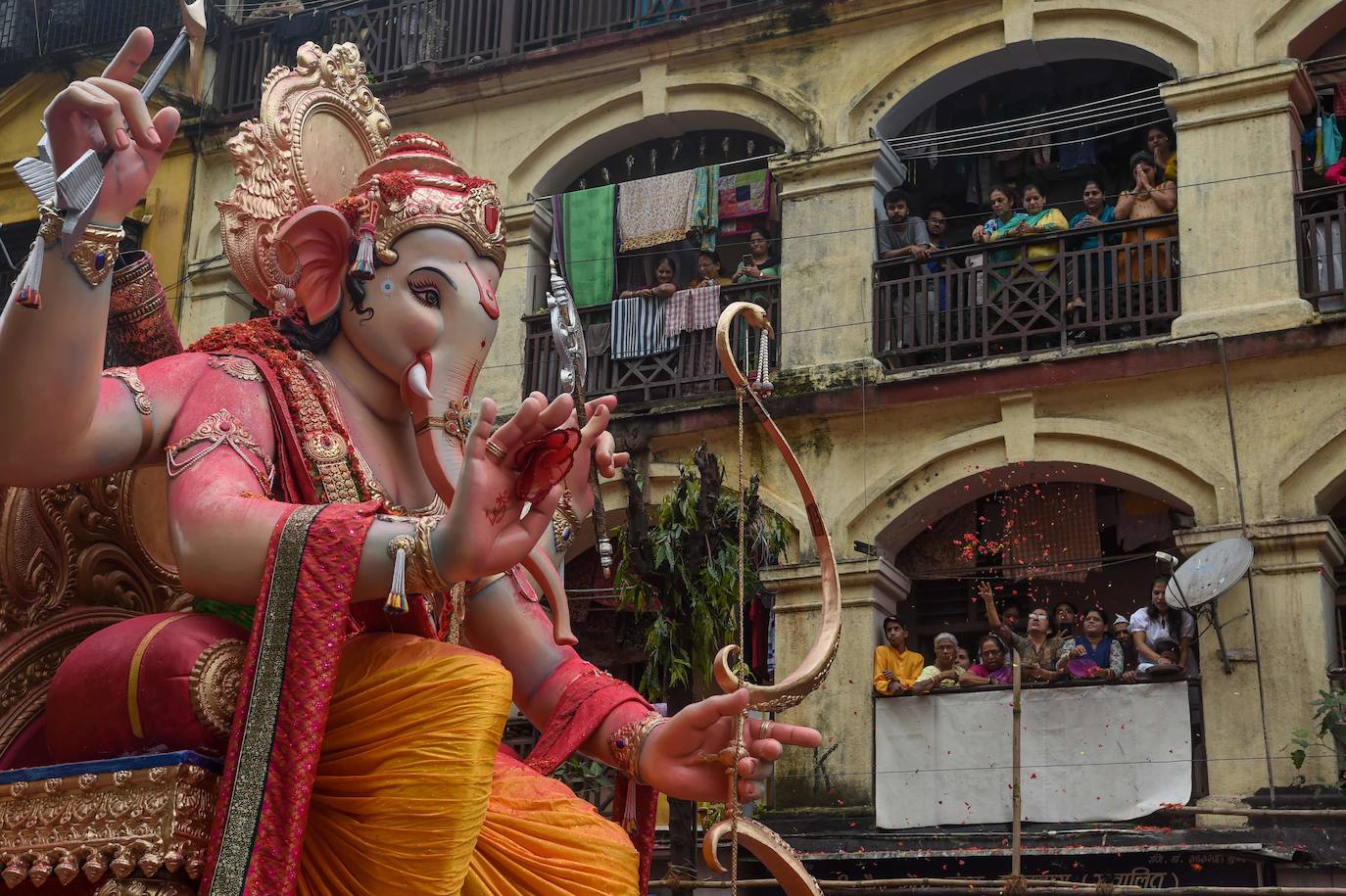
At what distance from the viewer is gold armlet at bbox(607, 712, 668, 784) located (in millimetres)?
4570

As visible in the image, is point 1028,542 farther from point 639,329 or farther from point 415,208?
point 415,208

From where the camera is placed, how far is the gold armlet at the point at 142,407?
4109 millimetres

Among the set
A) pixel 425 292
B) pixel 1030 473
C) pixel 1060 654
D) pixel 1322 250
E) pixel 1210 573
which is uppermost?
pixel 1322 250

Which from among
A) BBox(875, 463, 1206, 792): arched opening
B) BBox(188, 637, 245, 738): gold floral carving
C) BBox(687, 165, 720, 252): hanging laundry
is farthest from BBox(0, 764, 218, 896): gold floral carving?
BBox(687, 165, 720, 252): hanging laundry

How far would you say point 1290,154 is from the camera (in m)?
14.0

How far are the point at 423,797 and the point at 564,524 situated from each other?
1.20 m

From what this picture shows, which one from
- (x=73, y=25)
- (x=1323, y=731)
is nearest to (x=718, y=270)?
(x=1323, y=731)

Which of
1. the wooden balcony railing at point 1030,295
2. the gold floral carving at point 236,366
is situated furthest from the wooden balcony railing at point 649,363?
the gold floral carving at point 236,366

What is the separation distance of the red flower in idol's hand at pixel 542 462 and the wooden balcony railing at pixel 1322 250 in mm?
11208

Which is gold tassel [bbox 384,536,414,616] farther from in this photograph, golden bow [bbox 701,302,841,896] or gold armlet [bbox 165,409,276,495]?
golden bow [bbox 701,302,841,896]

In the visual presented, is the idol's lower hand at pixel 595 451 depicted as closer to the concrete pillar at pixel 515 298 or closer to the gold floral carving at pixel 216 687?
the gold floral carving at pixel 216 687

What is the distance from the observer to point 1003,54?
51.6ft

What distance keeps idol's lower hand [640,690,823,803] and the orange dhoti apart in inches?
15.4

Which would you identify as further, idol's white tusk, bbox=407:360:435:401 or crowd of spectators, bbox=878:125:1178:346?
crowd of spectators, bbox=878:125:1178:346
